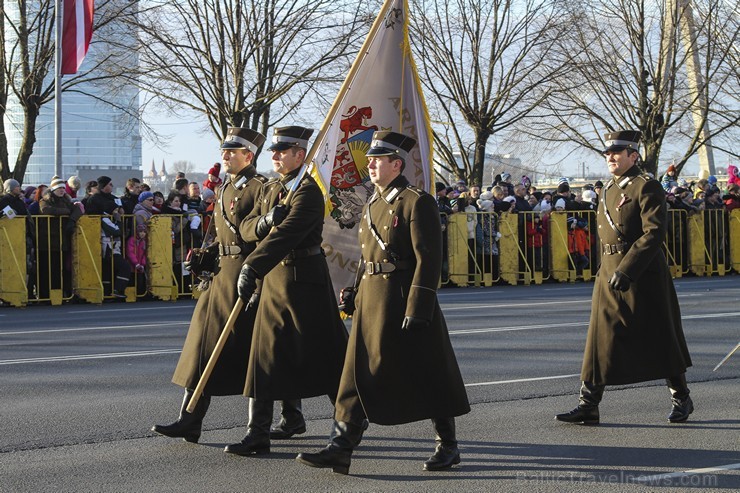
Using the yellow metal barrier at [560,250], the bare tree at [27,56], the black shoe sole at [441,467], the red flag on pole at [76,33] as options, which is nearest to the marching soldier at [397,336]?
the black shoe sole at [441,467]

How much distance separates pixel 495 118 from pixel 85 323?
18152mm

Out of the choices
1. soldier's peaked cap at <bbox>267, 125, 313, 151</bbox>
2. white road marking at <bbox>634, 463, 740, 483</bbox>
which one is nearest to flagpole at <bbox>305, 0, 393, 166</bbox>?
soldier's peaked cap at <bbox>267, 125, 313, 151</bbox>

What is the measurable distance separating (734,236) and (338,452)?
19.7m

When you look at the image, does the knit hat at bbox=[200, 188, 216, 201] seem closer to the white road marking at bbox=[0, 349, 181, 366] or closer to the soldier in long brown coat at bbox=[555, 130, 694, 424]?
the white road marking at bbox=[0, 349, 181, 366]

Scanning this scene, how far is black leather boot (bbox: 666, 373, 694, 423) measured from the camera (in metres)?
7.65

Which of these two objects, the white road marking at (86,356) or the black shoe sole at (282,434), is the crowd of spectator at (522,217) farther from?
the black shoe sole at (282,434)

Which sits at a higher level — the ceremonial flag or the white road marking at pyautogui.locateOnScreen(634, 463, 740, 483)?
the ceremonial flag

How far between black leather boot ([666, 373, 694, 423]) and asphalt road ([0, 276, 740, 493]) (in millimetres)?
110

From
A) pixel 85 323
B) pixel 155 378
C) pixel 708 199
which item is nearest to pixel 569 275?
pixel 708 199

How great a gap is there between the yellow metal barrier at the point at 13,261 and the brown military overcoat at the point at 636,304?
1092cm

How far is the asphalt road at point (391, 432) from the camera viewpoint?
20.0 ft

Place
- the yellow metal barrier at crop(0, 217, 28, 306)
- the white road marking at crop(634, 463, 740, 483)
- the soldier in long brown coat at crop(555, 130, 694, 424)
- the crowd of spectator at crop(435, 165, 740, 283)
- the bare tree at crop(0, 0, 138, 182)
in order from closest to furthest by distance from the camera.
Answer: the white road marking at crop(634, 463, 740, 483) → the soldier in long brown coat at crop(555, 130, 694, 424) → the yellow metal barrier at crop(0, 217, 28, 306) → the crowd of spectator at crop(435, 165, 740, 283) → the bare tree at crop(0, 0, 138, 182)

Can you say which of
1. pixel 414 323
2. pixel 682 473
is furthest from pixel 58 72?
pixel 682 473

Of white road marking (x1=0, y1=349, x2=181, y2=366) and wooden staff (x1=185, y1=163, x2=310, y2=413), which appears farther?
white road marking (x1=0, y1=349, x2=181, y2=366)
